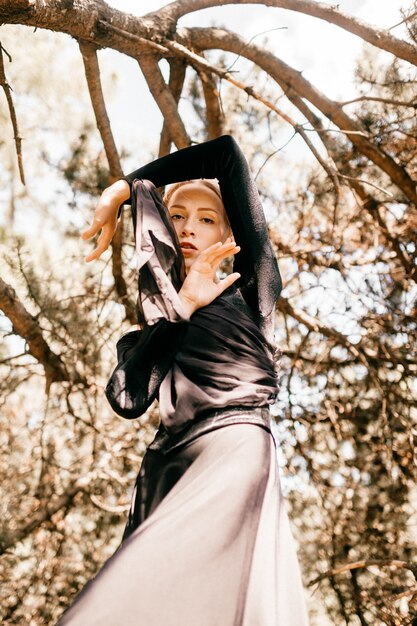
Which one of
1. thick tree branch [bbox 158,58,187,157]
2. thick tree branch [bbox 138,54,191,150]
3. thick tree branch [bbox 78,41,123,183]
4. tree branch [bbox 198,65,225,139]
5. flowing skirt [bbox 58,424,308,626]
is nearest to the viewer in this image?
flowing skirt [bbox 58,424,308,626]

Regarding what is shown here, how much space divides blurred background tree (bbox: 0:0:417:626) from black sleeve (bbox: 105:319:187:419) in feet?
6.07

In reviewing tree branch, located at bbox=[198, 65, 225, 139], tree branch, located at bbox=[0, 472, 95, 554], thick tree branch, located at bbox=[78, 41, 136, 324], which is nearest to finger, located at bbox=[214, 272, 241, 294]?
thick tree branch, located at bbox=[78, 41, 136, 324]

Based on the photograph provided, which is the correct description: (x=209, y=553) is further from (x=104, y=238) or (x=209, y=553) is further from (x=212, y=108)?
(x=212, y=108)

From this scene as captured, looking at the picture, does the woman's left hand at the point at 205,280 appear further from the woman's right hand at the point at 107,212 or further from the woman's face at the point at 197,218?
the woman's right hand at the point at 107,212

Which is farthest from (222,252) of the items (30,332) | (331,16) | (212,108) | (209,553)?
(212,108)

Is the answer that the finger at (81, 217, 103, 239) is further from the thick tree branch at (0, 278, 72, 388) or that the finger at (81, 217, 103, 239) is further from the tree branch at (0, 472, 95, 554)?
the tree branch at (0, 472, 95, 554)

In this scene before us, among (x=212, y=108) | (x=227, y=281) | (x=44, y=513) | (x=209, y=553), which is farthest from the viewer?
(x=44, y=513)

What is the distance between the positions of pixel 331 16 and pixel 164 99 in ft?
2.42

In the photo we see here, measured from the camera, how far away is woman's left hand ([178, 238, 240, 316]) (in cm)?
168

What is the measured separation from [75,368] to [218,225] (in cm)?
238

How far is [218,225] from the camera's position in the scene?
1924mm

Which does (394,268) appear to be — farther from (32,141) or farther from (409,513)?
(32,141)

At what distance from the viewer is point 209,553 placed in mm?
1279

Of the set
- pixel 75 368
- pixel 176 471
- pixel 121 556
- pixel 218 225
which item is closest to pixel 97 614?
pixel 121 556
